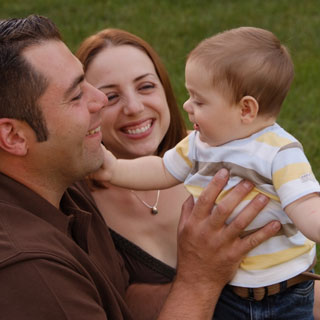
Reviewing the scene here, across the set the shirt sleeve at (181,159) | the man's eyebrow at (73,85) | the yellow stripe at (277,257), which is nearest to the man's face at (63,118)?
the man's eyebrow at (73,85)

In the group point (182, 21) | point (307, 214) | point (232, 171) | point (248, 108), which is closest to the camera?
point (307, 214)

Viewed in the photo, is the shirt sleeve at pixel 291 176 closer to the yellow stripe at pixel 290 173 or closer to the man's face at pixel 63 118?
the yellow stripe at pixel 290 173

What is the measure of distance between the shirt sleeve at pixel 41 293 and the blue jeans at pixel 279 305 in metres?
0.80

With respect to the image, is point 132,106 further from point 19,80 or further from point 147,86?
point 19,80

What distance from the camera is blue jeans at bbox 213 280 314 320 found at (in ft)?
9.53

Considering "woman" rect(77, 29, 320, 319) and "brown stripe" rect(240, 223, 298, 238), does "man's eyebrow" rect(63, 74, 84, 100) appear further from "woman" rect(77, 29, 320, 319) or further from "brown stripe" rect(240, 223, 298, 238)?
"brown stripe" rect(240, 223, 298, 238)

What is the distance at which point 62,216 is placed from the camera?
2686mm

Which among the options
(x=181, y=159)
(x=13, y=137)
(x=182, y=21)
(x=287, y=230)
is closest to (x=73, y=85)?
(x=13, y=137)

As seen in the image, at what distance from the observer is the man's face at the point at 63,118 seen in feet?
9.11

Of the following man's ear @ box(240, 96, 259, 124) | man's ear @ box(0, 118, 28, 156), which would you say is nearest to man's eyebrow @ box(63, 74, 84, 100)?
man's ear @ box(0, 118, 28, 156)

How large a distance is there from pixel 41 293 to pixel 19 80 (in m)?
0.89

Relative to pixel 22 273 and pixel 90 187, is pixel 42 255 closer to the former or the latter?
pixel 22 273

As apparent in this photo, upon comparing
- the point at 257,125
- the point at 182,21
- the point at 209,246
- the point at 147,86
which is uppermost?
the point at 257,125

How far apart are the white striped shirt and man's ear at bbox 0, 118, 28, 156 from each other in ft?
2.27
